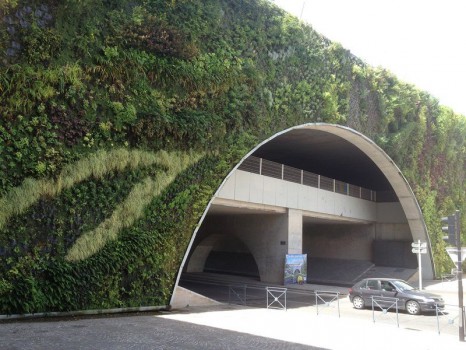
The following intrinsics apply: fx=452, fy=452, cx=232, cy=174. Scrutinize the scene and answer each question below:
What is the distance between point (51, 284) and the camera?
13000mm

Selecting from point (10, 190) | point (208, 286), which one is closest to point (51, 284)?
point (10, 190)

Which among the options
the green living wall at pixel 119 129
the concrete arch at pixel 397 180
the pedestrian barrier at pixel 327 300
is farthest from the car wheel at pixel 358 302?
the concrete arch at pixel 397 180

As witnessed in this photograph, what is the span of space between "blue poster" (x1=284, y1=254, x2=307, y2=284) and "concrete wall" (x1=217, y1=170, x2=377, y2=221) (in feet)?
9.64

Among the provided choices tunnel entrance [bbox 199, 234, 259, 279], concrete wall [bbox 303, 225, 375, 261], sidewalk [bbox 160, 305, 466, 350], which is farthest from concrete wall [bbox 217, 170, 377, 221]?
tunnel entrance [bbox 199, 234, 259, 279]

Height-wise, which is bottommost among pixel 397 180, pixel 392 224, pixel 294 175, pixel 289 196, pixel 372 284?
pixel 372 284

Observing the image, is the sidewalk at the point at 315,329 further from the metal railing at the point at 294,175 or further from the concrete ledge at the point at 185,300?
the metal railing at the point at 294,175

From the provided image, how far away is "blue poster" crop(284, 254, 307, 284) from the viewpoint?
2478 cm

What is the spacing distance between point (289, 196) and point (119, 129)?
43.9ft

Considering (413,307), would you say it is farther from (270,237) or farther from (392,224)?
(392,224)

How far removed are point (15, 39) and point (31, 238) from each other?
600cm

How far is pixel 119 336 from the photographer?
416 inches

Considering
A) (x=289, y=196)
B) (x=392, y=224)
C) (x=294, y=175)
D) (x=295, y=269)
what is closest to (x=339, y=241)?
(x=392, y=224)

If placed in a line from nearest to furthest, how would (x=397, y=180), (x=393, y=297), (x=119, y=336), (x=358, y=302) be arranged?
(x=119, y=336), (x=393, y=297), (x=358, y=302), (x=397, y=180)

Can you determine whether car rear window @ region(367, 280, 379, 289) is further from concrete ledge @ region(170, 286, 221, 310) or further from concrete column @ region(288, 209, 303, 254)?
concrete column @ region(288, 209, 303, 254)
